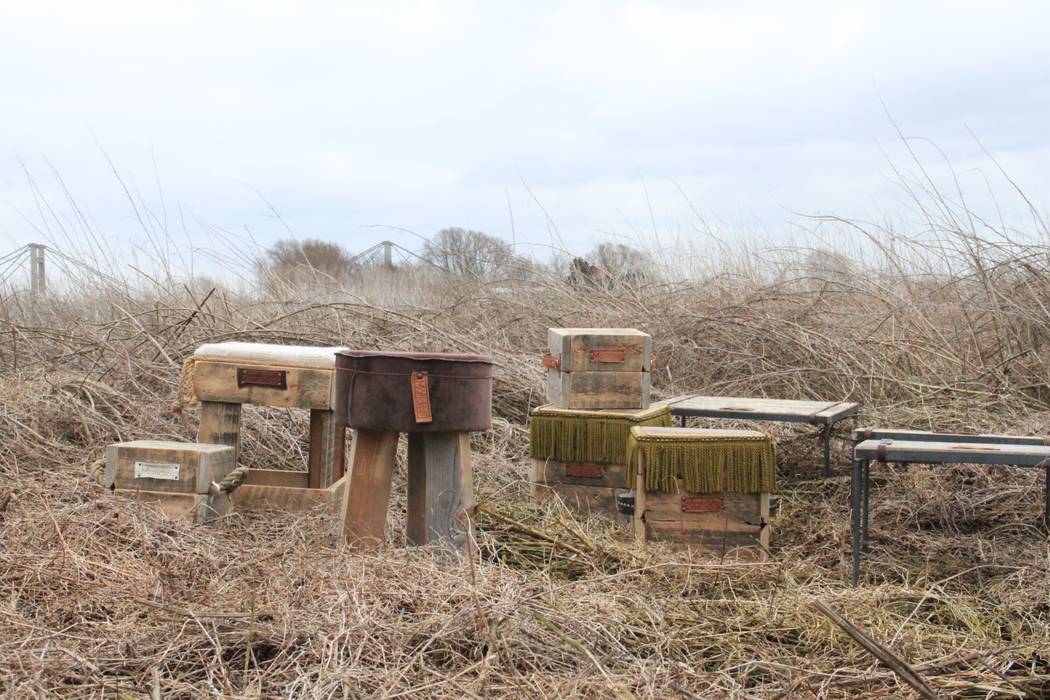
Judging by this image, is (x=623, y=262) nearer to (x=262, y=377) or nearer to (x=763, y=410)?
(x=763, y=410)

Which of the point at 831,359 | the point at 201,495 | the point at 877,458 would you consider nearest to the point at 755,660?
the point at 877,458

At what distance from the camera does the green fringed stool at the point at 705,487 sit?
4.41m

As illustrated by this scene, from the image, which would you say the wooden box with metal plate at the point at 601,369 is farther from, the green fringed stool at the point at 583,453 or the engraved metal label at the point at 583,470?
the engraved metal label at the point at 583,470

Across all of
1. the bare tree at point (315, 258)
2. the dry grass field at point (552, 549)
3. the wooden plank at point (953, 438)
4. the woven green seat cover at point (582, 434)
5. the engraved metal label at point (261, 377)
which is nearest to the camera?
the dry grass field at point (552, 549)

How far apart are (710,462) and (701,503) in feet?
0.55

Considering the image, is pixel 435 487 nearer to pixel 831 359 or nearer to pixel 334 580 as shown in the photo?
pixel 334 580

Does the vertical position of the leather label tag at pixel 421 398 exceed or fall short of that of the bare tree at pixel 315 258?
it falls short

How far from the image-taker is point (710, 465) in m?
4.41

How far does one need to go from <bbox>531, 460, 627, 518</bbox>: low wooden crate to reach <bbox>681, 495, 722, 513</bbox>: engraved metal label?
2.30 ft

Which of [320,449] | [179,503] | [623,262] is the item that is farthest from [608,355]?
[623,262]

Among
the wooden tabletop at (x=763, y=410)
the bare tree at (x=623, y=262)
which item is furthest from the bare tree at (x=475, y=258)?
the wooden tabletop at (x=763, y=410)

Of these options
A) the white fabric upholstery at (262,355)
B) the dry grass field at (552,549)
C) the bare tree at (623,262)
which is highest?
the bare tree at (623,262)

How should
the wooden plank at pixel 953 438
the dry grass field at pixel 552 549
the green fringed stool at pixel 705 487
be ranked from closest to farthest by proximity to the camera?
1. the dry grass field at pixel 552 549
2. the wooden plank at pixel 953 438
3. the green fringed stool at pixel 705 487

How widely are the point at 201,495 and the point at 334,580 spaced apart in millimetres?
1238
